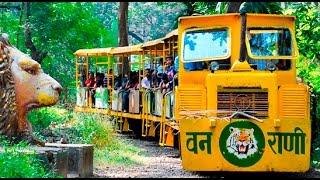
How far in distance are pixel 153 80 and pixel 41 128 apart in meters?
3.93

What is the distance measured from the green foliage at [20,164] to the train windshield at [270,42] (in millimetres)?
4195

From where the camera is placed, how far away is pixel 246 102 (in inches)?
455

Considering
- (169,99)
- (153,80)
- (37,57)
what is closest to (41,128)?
(169,99)

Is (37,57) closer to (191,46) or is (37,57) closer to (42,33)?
(42,33)

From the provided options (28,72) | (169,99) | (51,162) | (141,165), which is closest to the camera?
(51,162)

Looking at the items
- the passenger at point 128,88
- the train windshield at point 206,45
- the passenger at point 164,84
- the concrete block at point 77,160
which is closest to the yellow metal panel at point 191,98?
the train windshield at point 206,45

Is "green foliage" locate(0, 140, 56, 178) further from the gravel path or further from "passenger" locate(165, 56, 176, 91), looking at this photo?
"passenger" locate(165, 56, 176, 91)

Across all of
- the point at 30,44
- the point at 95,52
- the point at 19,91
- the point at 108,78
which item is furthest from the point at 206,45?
the point at 30,44

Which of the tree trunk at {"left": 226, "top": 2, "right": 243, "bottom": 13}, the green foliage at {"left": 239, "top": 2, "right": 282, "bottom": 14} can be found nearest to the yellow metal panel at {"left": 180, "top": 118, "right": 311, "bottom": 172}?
the green foliage at {"left": 239, "top": 2, "right": 282, "bottom": 14}

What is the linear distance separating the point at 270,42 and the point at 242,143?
7.32 ft

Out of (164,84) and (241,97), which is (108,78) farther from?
(241,97)

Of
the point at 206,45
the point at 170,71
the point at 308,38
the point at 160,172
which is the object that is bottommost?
the point at 160,172

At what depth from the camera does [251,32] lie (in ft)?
42.4

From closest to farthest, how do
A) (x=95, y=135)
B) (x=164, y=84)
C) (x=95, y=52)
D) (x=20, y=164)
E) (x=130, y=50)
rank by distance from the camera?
(x=20, y=164) < (x=95, y=135) < (x=164, y=84) < (x=130, y=50) < (x=95, y=52)
